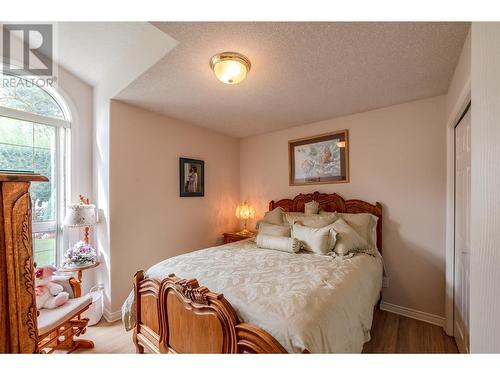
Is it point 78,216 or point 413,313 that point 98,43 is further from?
point 413,313

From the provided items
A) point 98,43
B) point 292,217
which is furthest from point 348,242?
point 98,43

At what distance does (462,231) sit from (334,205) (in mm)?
1217

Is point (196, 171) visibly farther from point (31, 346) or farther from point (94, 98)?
point (31, 346)

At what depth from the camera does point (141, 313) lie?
5.80 feet

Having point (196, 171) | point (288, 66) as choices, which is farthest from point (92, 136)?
point (288, 66)

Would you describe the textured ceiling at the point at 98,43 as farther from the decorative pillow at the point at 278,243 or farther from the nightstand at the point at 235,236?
the nightstand at the point at 235,236

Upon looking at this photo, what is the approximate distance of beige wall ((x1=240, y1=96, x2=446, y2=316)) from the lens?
221 centimetres

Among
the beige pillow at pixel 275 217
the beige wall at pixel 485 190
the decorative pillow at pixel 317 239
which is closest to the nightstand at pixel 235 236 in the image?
the beige pillow at pixel 275 217

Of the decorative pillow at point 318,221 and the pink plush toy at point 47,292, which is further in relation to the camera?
the decorative pillow at point 318,221

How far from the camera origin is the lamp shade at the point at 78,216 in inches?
83.4

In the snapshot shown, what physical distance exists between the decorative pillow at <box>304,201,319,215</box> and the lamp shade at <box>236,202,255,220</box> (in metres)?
1.05

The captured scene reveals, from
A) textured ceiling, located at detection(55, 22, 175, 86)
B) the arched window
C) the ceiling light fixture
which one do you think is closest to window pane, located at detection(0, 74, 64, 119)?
the arched window

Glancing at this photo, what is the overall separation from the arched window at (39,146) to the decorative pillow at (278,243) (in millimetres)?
2307

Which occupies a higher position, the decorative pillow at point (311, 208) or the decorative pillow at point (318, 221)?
the decorative pillow at point (311, 208)
